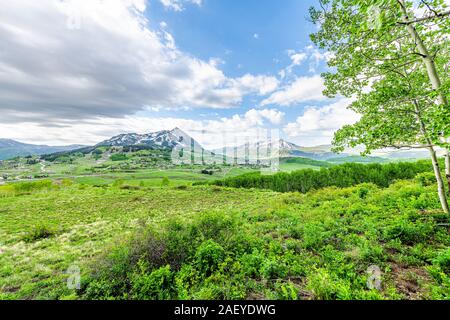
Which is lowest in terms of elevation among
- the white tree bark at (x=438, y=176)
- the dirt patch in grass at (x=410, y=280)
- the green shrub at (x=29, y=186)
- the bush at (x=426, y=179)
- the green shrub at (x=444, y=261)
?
the green shrub at (x=29, y=186)

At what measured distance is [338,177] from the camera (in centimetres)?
4347

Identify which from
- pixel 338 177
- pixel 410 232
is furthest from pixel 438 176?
pixel 338 177

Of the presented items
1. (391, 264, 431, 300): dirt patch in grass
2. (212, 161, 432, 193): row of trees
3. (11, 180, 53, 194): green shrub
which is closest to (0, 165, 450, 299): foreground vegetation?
(391, 264, 431, 300): dirt patch in grass

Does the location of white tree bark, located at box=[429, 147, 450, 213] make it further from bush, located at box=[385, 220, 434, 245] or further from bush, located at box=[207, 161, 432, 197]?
bush, located at box=[207, 161, 432, 197]

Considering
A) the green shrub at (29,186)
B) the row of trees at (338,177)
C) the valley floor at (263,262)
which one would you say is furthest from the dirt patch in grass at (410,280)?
the green shrub at (29,186)

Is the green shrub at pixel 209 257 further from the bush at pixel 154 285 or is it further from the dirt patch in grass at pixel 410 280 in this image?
the dirt patch in grass at pixel 410 280

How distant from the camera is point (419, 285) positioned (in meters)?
3.95

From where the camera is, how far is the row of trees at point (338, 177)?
3553 cm

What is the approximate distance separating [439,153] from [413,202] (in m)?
3.42

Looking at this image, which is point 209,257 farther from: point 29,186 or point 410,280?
point 29,186

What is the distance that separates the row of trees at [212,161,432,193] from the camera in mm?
35531

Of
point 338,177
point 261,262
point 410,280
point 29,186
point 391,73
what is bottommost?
point 29,186

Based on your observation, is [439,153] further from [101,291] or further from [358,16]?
[101,291]
